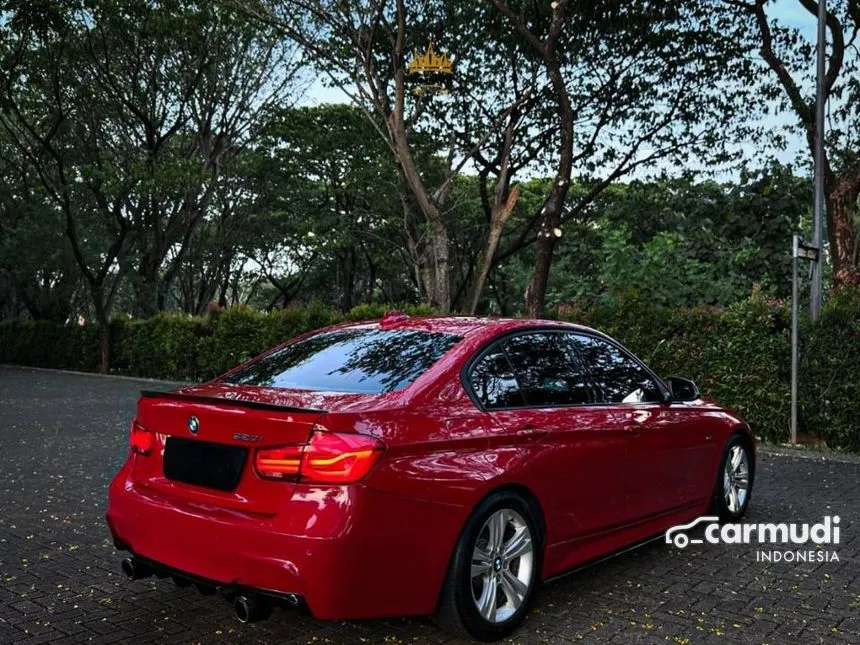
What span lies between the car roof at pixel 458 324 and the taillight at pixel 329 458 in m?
1.16

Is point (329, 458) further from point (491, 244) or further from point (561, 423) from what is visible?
point (491, 244)

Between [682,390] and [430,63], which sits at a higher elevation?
[430,63]

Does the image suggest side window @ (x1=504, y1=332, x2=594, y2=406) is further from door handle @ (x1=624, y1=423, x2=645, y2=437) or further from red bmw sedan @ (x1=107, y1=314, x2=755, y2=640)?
door handle @ (x1=624, y1=423, x2=645, y2=437)

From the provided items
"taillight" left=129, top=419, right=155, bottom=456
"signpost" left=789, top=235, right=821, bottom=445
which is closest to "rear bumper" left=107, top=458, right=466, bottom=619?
"taillight" left=129, top=419, right=155, bottom=456

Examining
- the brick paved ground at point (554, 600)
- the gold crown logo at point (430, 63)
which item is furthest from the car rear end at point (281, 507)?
the gold crown logo at point (430, 63)

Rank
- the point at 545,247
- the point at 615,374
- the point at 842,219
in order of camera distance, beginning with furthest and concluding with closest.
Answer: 1. the point at 842,219
2. the point at 545,247
3. the point at 615,374

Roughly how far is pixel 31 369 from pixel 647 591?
28.6 meters

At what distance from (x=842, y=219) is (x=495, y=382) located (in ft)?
46.7

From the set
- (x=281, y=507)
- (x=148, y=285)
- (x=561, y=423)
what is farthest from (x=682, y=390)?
(x=148, y=285)

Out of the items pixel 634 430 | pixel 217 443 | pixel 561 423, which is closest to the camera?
pixel 217 443

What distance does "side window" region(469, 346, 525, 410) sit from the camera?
411cm

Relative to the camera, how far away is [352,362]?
4.30 m

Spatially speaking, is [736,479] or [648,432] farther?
[736,479]

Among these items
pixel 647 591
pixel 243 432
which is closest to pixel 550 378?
pixel 647 591
